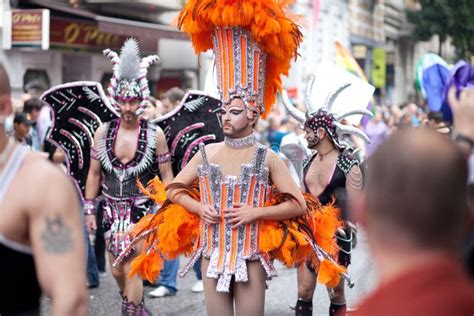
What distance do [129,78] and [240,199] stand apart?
207 cm

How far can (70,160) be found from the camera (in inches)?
324

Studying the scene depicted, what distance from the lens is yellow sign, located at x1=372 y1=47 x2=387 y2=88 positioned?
34688 millimetres

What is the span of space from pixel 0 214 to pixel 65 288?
34 cm

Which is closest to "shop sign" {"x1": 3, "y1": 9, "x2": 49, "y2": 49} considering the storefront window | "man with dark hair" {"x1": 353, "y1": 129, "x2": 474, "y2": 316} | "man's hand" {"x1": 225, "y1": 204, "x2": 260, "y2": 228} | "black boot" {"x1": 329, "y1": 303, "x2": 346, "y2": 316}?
the storefront window

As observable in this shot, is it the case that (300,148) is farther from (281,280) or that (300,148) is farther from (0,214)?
(0,214)

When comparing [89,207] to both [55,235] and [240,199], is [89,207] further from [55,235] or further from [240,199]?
[55,235]

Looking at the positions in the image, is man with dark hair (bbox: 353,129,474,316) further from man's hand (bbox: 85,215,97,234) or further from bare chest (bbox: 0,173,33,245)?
man's hand (bbox: 85,215,97,234)

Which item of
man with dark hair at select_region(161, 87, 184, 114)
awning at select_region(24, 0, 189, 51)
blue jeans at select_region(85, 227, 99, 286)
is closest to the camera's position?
blue jeans at select_region(85, 227, 99, 286)

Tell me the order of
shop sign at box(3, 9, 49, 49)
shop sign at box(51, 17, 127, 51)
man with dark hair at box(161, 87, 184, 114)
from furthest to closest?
shop sign at box(51, 17, 127, 51) → shop sign at box(3, 9, 49, 49) → man with dark hair at box(161, 87, 184, 114)

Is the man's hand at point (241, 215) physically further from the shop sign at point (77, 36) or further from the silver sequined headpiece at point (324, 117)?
the shop sign at point (77, 36)

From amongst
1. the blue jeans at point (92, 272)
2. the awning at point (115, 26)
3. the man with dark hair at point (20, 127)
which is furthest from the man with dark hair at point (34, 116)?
the awning at point (115, 26)

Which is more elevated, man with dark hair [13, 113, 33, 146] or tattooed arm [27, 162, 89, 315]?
tattooed arm [27, 162, 89, 315]

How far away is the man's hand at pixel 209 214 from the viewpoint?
19.8 feet

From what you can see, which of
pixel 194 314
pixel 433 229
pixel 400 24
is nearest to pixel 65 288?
pixel 433 229
